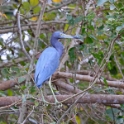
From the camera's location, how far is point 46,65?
8.09 feet

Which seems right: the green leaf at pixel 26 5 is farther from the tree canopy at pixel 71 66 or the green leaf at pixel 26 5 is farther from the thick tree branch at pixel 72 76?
the thick tree branch at pixel 72 76

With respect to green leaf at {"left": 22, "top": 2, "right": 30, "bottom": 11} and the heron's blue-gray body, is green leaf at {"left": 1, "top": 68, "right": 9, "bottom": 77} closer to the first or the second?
the heron's blue-gray body

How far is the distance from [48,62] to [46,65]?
0.04 meters

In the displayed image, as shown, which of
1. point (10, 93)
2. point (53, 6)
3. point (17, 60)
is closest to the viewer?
point (10, 93)

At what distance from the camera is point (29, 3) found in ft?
10.5

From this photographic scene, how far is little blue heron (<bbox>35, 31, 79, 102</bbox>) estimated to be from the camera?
236cm

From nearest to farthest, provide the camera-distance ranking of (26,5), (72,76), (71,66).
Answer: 1. (72,76)
2. (71,66)
3. (26,5)

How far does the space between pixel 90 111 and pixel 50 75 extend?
520 mm

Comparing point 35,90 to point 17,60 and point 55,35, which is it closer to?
point 55,35

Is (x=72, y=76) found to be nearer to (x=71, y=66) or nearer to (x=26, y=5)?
(x=71, y=66)

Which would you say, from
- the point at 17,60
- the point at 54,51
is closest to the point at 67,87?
the point at 54,51

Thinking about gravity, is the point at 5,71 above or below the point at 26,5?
below

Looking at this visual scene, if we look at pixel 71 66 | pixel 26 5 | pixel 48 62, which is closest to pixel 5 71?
pixel 48 62

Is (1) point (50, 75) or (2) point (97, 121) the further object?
(2) point (97, 121)
